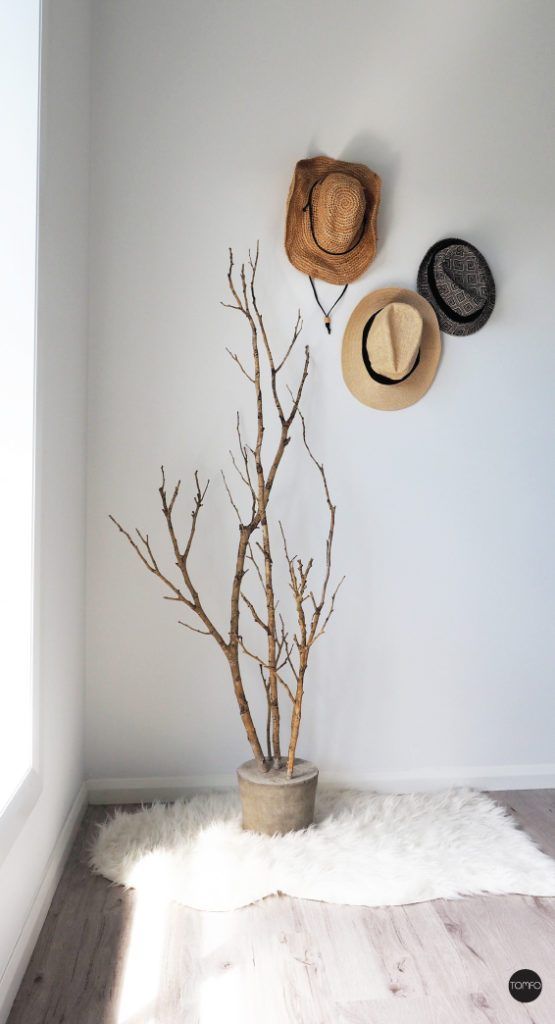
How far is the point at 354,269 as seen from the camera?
8.81 feet

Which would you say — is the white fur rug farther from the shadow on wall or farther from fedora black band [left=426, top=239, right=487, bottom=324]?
the shadow on wall

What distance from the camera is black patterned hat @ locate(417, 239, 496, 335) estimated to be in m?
2.74

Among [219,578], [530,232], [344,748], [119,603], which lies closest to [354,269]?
[530,232]

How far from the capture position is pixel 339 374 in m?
2.74

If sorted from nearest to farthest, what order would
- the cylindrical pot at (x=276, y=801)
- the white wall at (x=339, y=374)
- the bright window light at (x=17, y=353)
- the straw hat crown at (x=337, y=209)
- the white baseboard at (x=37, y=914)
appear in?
the white baseboard at (x=37, y=914) < the bright window light at (x=17, y=353) < the cylindrical pot at (x=276, y=801) < the straw hat crown at (x=337, y=209) < the white wall at (x=339, y=374)

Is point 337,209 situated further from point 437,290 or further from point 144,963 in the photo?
point 144,963

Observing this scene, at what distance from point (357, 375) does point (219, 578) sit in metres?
0.78

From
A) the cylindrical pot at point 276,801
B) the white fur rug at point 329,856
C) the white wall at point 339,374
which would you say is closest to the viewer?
the white fur rug at point 329,856

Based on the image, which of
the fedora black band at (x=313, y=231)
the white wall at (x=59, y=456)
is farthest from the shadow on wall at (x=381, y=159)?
the white wall at (x=59, y=456)

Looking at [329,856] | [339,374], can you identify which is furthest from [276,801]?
[339,374]

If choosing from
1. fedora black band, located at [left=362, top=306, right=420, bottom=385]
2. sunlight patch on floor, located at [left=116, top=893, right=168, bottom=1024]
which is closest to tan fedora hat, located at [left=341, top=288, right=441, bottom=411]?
fedora black band, located at [left=362, top=306, right=420, bottom=385]

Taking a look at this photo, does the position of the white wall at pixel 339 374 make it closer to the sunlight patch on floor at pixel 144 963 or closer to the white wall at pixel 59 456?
the white wall at pixel 59 456

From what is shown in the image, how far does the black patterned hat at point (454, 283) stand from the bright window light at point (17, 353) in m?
1.37

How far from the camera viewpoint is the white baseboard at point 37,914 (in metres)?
1.58
